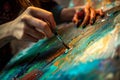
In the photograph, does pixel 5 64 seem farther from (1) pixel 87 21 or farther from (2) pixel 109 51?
(2) pixel 109 51

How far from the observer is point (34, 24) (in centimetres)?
95

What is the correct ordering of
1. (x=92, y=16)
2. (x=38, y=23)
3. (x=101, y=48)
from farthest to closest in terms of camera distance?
(x=92, y=16), (x=38, y=23), (x=101, y=48)

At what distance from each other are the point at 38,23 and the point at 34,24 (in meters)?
0.02

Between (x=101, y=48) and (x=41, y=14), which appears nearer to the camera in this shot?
(x=101, y=48)

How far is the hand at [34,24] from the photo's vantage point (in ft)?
3.12

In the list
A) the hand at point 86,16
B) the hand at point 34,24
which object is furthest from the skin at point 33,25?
the hand at point 86,16

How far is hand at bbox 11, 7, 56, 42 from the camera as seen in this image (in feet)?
3.12

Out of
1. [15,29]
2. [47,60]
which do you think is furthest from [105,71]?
[15,29]

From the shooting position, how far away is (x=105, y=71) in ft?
1.79

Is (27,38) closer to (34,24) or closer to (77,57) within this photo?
(34,24)

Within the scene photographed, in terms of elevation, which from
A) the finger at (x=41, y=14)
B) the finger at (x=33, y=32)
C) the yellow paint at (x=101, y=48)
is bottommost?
the yellow paint at (x=101, y=48)

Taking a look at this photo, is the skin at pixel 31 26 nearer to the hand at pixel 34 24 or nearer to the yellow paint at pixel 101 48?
the hand at pixel 34 24

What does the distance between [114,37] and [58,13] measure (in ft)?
3.08

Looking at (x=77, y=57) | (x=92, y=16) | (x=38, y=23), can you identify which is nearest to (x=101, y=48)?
(x=77, y=57)
